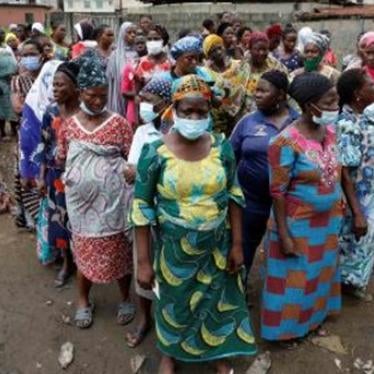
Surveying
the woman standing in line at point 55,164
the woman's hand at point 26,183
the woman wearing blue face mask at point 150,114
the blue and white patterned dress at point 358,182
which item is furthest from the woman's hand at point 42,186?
the blue and white patterned dress at point 358,182

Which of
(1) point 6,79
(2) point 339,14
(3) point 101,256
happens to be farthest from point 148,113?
(2) point 339,14

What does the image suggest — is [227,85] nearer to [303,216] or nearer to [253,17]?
[303,216]

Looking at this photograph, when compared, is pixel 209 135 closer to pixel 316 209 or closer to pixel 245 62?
pixel 316 209

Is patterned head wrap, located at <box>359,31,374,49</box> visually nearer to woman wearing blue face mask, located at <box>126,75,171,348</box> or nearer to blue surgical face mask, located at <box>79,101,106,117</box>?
woman wearing blue face mask, located at <box>126,75,171,348</box>

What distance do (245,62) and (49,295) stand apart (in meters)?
2.92

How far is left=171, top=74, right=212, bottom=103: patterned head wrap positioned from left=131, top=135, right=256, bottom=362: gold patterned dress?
11.0 inches

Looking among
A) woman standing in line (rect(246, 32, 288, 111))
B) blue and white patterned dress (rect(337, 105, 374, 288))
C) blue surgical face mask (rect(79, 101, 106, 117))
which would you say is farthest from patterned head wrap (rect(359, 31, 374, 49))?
blue surgical face mask (rect(79, 101, 106, 117))

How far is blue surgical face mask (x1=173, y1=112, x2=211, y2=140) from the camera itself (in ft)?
9.15

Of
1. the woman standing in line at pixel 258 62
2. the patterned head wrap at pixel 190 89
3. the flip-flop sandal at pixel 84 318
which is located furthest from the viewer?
the woman standing in line at pixel 258 62

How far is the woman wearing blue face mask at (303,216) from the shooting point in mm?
3162

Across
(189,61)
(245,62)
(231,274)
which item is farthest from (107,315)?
(245,62)

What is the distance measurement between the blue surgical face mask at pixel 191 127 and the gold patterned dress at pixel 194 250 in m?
0.14

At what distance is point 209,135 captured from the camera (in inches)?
118

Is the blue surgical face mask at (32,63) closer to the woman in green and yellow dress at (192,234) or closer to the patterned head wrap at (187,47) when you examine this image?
the patterned head wrap at (187,47)
